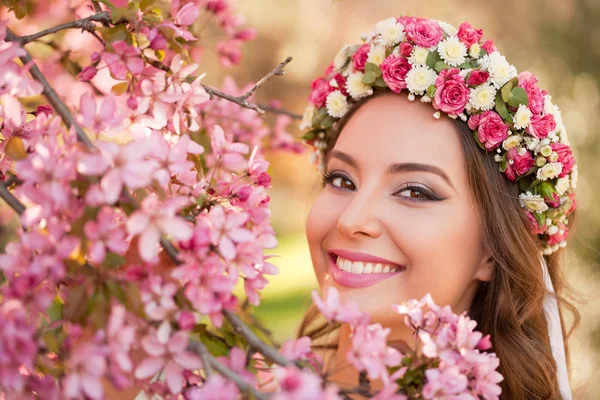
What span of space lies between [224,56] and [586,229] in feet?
10.4

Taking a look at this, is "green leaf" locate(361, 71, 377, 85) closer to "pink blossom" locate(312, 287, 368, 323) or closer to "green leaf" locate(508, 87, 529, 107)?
"green leaf" locate(508, 87, 529, 107)

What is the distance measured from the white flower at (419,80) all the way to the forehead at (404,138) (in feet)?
0.15

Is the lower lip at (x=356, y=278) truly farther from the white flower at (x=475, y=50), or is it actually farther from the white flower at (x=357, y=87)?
the white flower at (x=475, y=50)

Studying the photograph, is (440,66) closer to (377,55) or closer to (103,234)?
(377,55)

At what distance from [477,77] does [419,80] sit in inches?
7.1

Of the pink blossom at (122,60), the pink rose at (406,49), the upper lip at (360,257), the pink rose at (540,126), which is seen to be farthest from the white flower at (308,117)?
the pink blossom at (122,60)

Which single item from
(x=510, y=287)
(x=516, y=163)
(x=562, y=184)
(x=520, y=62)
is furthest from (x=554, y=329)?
(x=520, y=62)

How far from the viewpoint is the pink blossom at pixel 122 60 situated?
47.9 inches

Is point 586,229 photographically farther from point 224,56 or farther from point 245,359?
point 245,359

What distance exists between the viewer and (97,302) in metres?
0.99

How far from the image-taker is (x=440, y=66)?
2070 millimetres

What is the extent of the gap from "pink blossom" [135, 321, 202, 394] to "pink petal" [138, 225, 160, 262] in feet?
0.37

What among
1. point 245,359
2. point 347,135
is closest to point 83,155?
point 245,359

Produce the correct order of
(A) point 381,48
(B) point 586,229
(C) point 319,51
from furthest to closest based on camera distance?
(C) point 319,51 < (B) point 586,229 < (A) point 381,48
